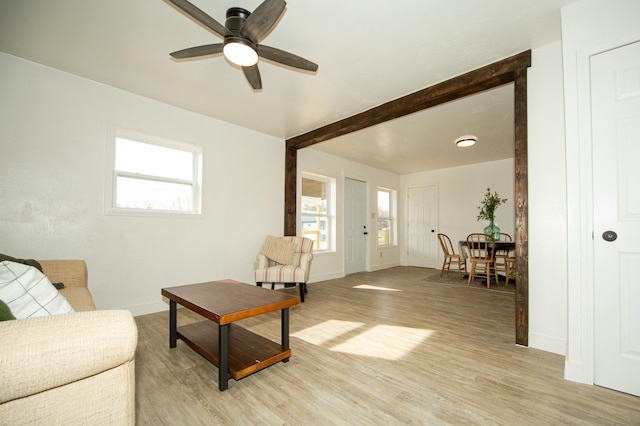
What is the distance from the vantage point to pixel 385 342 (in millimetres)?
2438

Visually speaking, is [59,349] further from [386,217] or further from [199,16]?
[386,217]

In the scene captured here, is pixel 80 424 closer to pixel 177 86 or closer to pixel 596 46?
pixel 177 86

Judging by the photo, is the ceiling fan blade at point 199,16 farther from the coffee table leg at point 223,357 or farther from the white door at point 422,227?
the white door at point 422,227

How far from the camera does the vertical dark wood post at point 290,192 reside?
4.65 m

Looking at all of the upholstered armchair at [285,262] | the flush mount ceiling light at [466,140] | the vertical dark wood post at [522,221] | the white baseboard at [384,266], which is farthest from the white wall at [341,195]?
the vertical dark wood post at [522,221]

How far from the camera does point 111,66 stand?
262 centimetres

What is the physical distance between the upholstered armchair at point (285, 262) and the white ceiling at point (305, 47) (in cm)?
185

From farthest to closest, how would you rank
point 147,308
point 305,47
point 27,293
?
1. point 147,308
2. point 305,47
3. point 27,293

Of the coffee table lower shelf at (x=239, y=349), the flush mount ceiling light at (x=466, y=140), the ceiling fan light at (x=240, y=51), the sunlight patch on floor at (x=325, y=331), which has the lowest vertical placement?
the sunlight patch on floor at (x=325, y=331)

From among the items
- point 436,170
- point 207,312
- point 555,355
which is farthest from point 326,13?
point 436,170

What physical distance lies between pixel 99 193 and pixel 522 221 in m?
4.18

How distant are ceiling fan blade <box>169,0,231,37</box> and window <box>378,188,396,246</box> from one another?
5780 millimetres

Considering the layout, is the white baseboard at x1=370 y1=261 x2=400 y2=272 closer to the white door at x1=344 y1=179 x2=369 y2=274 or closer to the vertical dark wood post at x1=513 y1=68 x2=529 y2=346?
the white door at x1=344 y1=179 x2=369 y2=274

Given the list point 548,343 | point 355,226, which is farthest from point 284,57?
point 355,226
